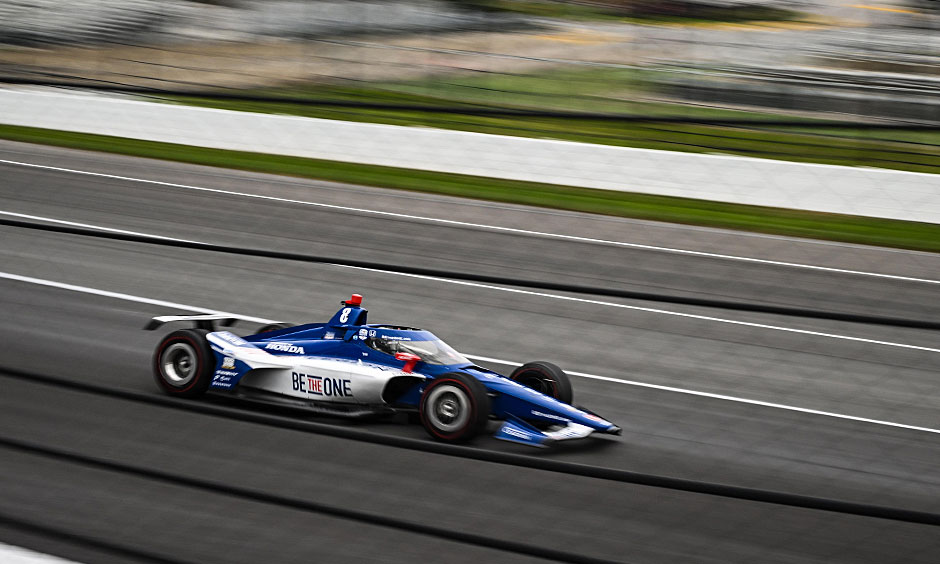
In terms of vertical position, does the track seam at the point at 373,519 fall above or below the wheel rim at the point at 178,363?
above

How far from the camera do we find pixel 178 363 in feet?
24.5

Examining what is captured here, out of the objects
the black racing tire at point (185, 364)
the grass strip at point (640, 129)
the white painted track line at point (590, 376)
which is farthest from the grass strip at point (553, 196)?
Result: the black racing tire at point (185, 364)

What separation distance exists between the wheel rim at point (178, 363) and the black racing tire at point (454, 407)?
180 centimetres


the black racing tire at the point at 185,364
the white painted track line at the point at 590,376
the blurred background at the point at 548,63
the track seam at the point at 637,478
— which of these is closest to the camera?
the track seam at the point at 637,478

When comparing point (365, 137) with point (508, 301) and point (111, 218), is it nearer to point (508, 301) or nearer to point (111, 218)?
point (111, 218)

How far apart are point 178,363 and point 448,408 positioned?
2.15 metres

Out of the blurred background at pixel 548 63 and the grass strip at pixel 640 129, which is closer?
the grass strip at pixel 640 129

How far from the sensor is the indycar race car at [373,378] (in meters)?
6.62

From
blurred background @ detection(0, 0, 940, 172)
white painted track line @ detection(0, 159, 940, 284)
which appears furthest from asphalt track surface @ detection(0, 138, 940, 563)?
blurred background @ detection(0, 0, 940, 172)

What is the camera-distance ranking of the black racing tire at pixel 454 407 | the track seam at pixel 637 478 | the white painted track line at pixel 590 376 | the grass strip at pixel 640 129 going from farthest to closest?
the grass strip at pixel 640 129, the white painted track line at pixel 590 376, the black racing tire at pixel 454 407, the track seam at pixel 637 478

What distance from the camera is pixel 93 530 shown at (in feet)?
17.2

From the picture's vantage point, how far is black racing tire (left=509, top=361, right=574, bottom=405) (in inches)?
281

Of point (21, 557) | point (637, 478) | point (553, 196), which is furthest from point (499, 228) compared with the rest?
point (637, 478)

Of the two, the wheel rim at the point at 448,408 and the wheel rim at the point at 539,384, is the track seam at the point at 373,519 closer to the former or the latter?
the wheel rim at the point at 448,408
